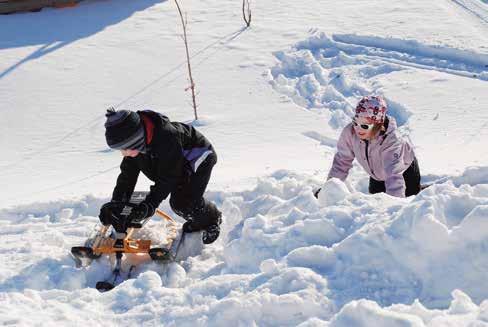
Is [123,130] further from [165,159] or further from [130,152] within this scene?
[165,159]

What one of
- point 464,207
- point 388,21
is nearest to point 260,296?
point 464,207

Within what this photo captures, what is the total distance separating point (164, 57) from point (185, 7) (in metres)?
2.55

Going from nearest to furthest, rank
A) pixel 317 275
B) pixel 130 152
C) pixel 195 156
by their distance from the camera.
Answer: pixel 317 275 < pixel 130 152 < pixel 195 156

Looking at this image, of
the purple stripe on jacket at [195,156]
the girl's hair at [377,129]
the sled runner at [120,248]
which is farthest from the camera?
the girl's hair at [377,129]

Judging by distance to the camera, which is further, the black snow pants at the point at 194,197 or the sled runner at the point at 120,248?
the black snow pants at the point at 194,197

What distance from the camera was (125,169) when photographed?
449cm

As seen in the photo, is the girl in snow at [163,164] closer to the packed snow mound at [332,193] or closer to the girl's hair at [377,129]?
the packed snow mound at [332,193]

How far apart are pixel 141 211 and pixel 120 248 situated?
15.3 inches

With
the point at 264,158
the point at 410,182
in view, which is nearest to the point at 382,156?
the point at 410,182

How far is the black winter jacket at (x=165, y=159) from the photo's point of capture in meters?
4.15

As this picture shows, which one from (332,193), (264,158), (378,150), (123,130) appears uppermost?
A: (123,130)

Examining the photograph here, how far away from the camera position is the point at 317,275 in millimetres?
3438

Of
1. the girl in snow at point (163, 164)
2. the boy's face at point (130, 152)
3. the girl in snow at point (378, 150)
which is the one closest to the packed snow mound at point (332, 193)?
the girl in snow at point (378, 150)

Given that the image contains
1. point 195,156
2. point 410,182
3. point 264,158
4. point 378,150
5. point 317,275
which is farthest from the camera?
point 264,158
